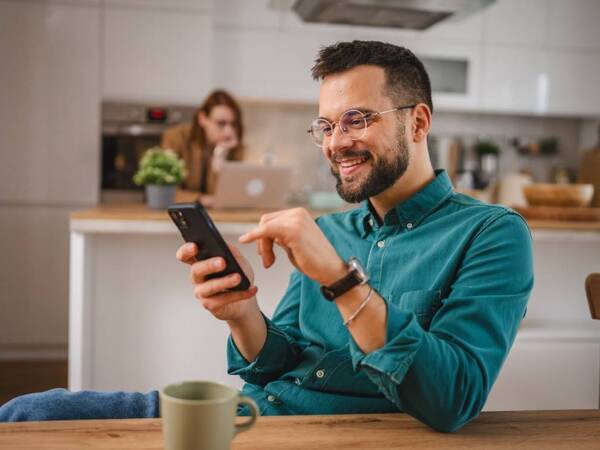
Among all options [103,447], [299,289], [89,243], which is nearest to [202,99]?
[89,243]

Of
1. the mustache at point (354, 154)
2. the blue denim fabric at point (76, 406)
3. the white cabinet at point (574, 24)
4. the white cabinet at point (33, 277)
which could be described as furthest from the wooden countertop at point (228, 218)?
the white cabinet at point (574, 24)

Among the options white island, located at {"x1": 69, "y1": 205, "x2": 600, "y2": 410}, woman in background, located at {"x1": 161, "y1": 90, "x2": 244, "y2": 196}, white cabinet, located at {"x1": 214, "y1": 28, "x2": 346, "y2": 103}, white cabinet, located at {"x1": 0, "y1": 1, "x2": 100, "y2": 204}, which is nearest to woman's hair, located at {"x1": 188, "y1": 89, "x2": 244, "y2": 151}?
woman in background, located at {"x1": 161, "y1": 90, "x2": 244, "y2": 196}

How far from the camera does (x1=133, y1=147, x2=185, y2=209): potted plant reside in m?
3.02

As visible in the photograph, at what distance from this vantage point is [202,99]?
4.38m

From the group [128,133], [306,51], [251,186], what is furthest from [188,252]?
[306,51]

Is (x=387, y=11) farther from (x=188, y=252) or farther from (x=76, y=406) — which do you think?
(x=76, y=406)

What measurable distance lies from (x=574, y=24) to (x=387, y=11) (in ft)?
6.50

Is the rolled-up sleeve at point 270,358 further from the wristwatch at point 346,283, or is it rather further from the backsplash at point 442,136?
the backsplash at point 442,136

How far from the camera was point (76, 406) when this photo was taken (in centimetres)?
107

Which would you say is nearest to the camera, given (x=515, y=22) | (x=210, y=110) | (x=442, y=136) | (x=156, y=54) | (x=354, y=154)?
(x=354, y=154)

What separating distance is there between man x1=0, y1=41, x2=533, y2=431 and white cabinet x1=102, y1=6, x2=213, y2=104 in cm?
305

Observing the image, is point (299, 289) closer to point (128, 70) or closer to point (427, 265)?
point (427, 265)

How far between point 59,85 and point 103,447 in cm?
372

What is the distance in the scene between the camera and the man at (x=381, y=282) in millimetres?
946
